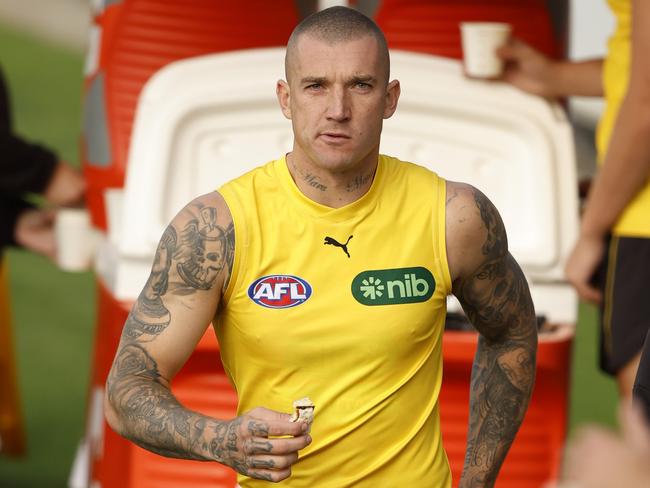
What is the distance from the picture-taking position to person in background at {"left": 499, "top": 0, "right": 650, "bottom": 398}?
3.19m

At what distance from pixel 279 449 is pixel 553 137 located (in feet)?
6.53

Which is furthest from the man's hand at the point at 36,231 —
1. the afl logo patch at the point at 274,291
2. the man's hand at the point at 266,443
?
the man's hand at the point at 266,443

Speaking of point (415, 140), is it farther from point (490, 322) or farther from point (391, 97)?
point (391, 97)

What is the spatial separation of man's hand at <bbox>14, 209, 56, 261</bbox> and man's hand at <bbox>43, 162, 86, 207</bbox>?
196 mm

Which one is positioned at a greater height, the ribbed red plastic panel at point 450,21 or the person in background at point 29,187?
the ribbed red plastic panel at point 450,21

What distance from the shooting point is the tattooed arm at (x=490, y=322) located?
98.1 inches

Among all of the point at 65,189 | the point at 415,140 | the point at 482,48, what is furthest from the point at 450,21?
the point at 65,189

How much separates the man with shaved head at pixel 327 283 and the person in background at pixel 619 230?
2.50 ft

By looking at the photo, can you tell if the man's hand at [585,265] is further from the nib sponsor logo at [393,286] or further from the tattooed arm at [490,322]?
the nib sponsor logo at [393,286]

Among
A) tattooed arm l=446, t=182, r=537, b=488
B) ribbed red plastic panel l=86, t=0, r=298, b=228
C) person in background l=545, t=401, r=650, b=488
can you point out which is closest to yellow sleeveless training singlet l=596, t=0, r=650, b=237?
tattooed arm l=446, t=182, r=537, b=488

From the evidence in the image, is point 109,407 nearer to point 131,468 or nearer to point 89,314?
point 131,468

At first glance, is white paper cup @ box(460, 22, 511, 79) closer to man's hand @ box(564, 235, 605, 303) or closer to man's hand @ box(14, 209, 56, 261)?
man's hand @ box(564, 235, 605, 303)

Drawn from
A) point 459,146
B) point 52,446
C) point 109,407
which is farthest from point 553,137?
point 52,446

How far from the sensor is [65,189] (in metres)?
4.91
